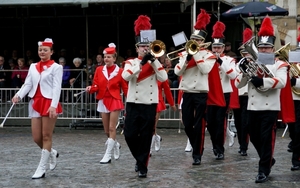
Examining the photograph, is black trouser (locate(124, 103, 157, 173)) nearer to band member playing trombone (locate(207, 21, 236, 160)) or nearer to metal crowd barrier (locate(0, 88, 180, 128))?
band member playing trombone (locate(207, 21, 236, 160))

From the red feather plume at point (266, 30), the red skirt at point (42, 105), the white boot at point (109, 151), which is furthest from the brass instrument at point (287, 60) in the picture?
the red skirt at point (42, 105)

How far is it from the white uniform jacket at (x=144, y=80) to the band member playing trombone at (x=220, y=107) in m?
2.30

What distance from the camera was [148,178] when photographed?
37.0 feet

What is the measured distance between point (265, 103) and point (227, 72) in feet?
11.2

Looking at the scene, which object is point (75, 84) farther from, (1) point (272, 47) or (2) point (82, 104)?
(1) point (272, 47)

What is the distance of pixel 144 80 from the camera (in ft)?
37.9

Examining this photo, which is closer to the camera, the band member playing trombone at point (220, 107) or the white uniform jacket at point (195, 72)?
the white uniform jacket at point (195, 72)

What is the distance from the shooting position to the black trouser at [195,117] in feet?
42.3

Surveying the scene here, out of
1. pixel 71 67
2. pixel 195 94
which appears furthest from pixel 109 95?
pixel 71 67

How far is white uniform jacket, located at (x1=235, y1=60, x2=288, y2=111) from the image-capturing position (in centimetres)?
1084

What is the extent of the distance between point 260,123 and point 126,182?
1998mm

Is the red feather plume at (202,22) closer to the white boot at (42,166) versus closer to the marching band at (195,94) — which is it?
the marching band at (195,94)

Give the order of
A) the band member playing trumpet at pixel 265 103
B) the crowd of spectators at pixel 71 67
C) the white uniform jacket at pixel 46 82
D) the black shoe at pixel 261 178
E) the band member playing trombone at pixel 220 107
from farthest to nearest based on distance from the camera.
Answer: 1. the crowd of spectators at pixel 71 67
2. the band member playing trombone at pixel 220 107
3. the white uniform jacket at pixel 46 82
4. the band member playing trumpet at pixel 265 103
5. the black shoe at pixel 261 178

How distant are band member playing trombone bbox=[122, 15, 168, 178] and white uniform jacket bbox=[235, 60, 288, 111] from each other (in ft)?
4.41
